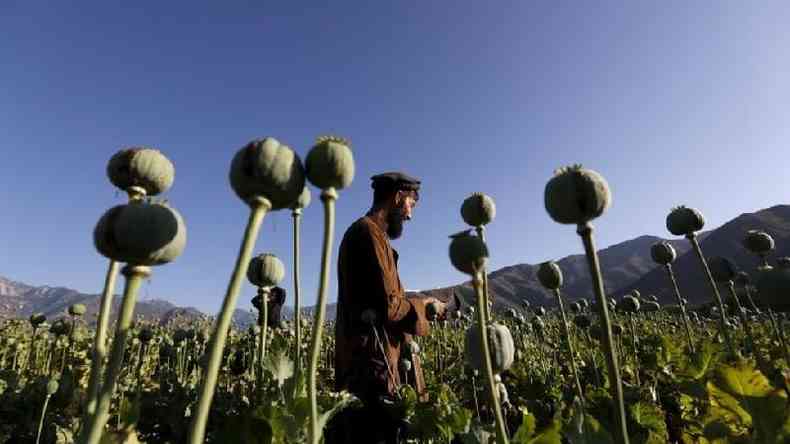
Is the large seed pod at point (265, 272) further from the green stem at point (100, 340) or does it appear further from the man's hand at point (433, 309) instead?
the man's hand at point (433, 309)

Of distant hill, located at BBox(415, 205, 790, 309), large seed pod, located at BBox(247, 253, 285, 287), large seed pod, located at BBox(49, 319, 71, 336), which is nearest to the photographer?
large seed pod, located at BBox(247, 253, 285, 287)

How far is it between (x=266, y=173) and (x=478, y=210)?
1.28m

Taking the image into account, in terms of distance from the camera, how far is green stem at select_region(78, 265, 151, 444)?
922mm

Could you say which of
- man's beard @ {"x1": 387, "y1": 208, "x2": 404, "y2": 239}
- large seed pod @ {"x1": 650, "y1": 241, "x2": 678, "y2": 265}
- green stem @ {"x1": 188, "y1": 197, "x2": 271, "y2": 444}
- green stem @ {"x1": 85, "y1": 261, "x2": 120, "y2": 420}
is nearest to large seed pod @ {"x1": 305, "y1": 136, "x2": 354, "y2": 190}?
green stem @ {"x1": 188, "y1": 197, "x2": 271, "y2": 444}

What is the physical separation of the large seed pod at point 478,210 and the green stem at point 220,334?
4.24 ft

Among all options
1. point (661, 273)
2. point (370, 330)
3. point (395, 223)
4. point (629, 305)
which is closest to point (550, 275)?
point (370, 330)

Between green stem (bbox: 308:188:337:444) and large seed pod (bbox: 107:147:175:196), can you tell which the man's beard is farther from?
green stem (bbox: 308:188:337:444)

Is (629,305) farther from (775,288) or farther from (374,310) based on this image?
(775,288)

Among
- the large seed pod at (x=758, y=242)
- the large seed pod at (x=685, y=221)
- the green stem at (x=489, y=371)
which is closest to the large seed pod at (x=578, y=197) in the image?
the green stem at (x=489, y=371)

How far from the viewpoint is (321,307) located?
1150 mm

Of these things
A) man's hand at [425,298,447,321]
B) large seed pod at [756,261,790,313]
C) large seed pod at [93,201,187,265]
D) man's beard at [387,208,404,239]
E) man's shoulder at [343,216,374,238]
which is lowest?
large seed pod at [756,261,790,313]

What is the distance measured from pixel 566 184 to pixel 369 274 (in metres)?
2.79

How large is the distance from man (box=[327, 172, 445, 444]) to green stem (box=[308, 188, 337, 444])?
257 cm

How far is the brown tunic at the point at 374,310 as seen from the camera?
394 cm
